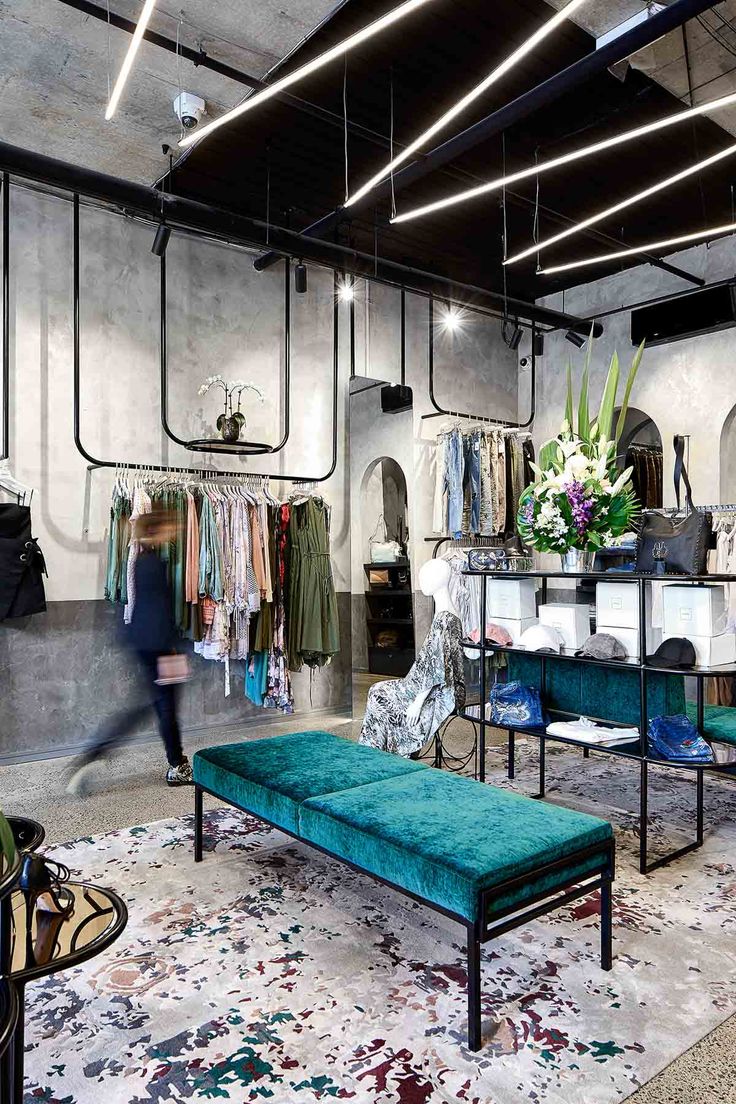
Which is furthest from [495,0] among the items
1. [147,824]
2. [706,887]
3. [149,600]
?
[147,824]

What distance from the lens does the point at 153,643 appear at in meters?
4.57

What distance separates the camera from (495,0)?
143 inches

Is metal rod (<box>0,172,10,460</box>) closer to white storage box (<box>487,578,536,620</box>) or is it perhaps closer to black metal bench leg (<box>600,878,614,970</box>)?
white storage box (<box>487,578,536,620</box>)

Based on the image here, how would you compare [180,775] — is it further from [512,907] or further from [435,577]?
[512,907]

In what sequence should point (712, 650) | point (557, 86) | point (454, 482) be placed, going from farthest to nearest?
1. point (454, 482)
2. point (557, 86)
3. point (712, 650)

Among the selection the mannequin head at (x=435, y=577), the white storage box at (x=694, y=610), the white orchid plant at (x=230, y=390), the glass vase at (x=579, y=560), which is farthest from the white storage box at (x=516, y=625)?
the white orchid plant at (x=230, y=390)

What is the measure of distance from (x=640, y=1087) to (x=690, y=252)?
6.58 meters

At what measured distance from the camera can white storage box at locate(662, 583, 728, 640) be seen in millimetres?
3230

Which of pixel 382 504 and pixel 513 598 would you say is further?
pixel 382 504

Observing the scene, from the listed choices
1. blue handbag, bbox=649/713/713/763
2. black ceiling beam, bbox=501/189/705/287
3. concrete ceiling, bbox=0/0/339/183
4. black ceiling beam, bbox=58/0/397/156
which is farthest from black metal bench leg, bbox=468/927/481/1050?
black ceiling beam, bbox=501/189/705/287

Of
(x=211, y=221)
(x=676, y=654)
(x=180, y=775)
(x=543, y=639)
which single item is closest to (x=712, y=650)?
(x=676, y=654)

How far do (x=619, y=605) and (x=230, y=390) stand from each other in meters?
3.50

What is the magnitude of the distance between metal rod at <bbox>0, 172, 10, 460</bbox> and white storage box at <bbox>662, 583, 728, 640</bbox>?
407 cm

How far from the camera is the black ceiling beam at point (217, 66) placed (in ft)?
11.1
